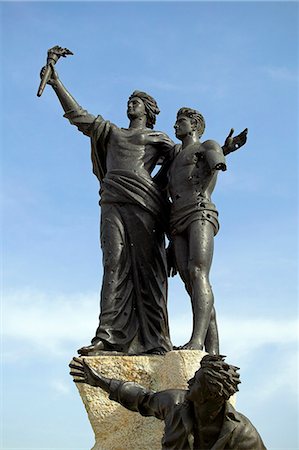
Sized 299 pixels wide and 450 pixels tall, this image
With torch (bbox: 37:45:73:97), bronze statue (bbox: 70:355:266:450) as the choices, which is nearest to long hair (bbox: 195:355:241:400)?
bronze statue (bbox: 70:355:266:450)

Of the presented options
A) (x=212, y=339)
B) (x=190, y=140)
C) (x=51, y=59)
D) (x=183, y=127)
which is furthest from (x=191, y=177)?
(x=51, y=59)

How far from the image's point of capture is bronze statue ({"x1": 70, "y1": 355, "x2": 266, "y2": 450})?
534 centimetres

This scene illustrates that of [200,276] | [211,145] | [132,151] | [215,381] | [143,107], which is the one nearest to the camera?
[215,381]

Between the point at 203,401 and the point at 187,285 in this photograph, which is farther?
the point at 187,285

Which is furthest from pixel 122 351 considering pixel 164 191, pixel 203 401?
pixel 203 401

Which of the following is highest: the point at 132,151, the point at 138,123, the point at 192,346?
the point at 138,123

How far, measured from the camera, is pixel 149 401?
5.81 meters

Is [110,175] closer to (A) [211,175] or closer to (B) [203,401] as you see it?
(A) [211,175]

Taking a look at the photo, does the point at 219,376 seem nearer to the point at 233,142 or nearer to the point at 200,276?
the point at 200,276

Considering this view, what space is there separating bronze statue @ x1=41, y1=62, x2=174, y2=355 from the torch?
735mm

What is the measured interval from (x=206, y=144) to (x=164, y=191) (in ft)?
2.18

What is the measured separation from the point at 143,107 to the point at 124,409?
3182 millimetres

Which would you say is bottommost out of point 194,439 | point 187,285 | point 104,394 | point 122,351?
point 194,439

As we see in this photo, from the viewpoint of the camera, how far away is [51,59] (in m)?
8.45
